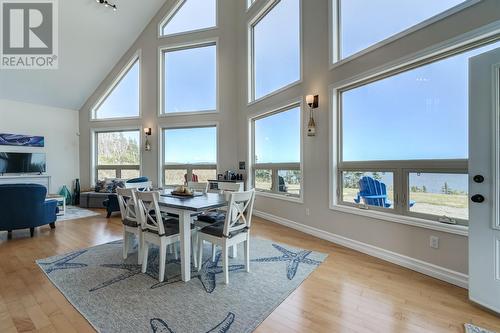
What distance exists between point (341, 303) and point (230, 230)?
116 centimetres

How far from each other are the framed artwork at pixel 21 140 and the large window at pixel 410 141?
308 inches

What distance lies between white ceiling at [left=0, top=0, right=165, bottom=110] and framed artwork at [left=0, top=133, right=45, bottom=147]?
986mm

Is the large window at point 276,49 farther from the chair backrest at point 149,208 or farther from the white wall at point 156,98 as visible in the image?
the chair backrest at point 149,208

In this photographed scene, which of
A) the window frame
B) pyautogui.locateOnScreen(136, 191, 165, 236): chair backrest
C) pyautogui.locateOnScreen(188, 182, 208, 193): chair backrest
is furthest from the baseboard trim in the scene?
pyautogui.locateOnScreen(136, 191, 165, 236): chair backrest

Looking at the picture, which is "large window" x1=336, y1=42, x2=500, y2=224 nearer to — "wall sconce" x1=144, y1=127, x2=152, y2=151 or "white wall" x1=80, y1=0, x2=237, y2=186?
"white wall" x1=80, y1=0, x2=237, y2=186

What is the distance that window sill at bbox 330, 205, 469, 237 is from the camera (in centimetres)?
239

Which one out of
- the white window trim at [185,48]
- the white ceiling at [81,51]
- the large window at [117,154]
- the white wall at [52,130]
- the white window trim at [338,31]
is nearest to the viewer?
the white window trim at [338,31]

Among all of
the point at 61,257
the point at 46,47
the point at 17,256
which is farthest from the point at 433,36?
the point at 46,47

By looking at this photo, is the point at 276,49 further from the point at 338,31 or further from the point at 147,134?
the point at 147,134

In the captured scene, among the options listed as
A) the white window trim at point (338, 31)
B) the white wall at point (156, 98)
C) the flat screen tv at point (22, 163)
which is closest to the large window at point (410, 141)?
the white window trim at point (338, 31)

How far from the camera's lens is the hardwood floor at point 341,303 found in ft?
5.97

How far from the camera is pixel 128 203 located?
300 cm

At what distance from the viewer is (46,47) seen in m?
5.98

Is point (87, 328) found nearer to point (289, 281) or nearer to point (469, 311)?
point (289, 281)
